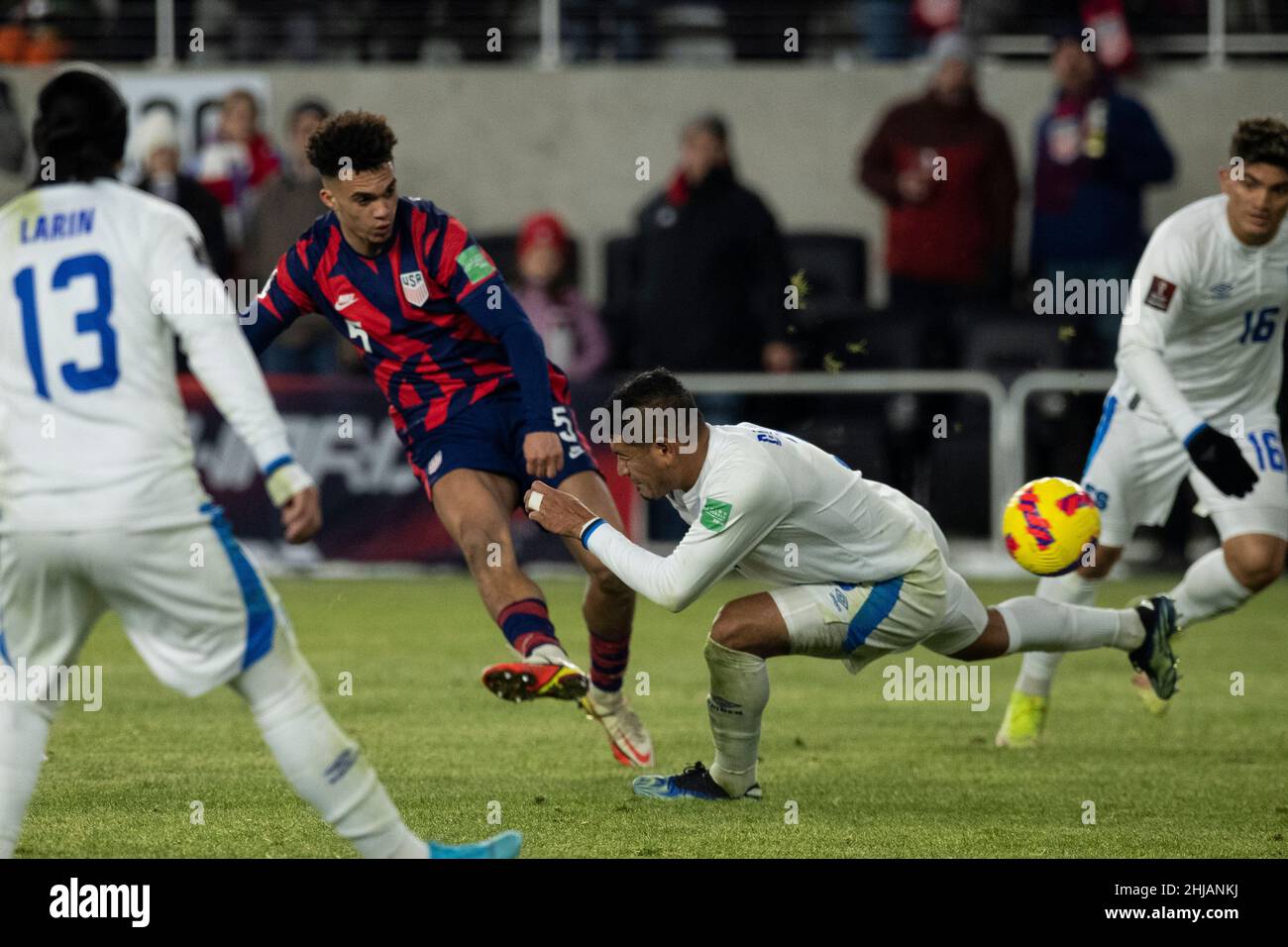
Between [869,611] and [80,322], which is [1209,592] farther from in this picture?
[80,322]

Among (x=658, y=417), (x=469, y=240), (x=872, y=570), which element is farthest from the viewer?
(x=469, y=240)

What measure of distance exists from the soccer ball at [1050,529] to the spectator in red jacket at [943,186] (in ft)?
23.6

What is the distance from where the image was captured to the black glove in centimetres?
752

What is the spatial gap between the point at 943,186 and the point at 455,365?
779 centimetres

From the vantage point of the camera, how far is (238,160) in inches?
604

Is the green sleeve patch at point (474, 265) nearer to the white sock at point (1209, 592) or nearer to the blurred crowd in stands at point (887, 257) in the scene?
the white sock at point (1209, 592)

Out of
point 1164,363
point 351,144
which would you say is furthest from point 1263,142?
point 351,144

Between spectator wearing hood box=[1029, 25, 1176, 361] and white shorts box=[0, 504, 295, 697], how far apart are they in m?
10.5

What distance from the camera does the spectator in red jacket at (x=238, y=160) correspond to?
15.2 m
